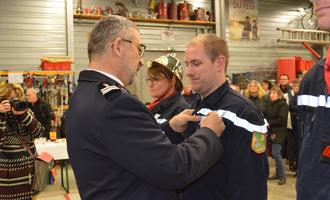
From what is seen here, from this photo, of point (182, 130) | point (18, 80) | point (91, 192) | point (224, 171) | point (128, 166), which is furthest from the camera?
point (18, 80)

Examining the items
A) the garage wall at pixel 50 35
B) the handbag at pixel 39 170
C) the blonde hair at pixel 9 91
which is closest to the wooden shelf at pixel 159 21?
the garage wall at pixel 50 35

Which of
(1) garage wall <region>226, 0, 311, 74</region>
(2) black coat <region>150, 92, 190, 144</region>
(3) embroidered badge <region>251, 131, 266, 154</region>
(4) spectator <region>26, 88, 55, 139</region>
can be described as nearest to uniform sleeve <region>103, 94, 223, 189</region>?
(3) embroidered badge <region>251, 131, 266, 154</region>

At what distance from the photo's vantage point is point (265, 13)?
41.8ft

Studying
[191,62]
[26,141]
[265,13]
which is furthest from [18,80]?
[265,13]

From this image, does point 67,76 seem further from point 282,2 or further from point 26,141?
point 282,2

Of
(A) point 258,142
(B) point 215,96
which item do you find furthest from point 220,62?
(A) point 258,142

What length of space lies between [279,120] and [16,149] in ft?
14.8

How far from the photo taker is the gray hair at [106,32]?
1.63 meters

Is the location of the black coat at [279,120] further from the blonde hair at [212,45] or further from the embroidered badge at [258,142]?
the embroidered badge at [258,142]

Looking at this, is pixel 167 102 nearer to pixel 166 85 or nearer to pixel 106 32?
pixel 166 85

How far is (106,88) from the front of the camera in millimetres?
1515

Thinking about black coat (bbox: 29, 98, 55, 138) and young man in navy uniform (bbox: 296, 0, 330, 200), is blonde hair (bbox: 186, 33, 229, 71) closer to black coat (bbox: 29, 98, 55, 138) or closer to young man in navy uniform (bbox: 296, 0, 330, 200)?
young man in navy uniform (bbox: 296, 0, 330, 200)

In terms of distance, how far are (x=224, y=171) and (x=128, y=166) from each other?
654 millimetres

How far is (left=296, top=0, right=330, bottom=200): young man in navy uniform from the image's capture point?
1258mm
